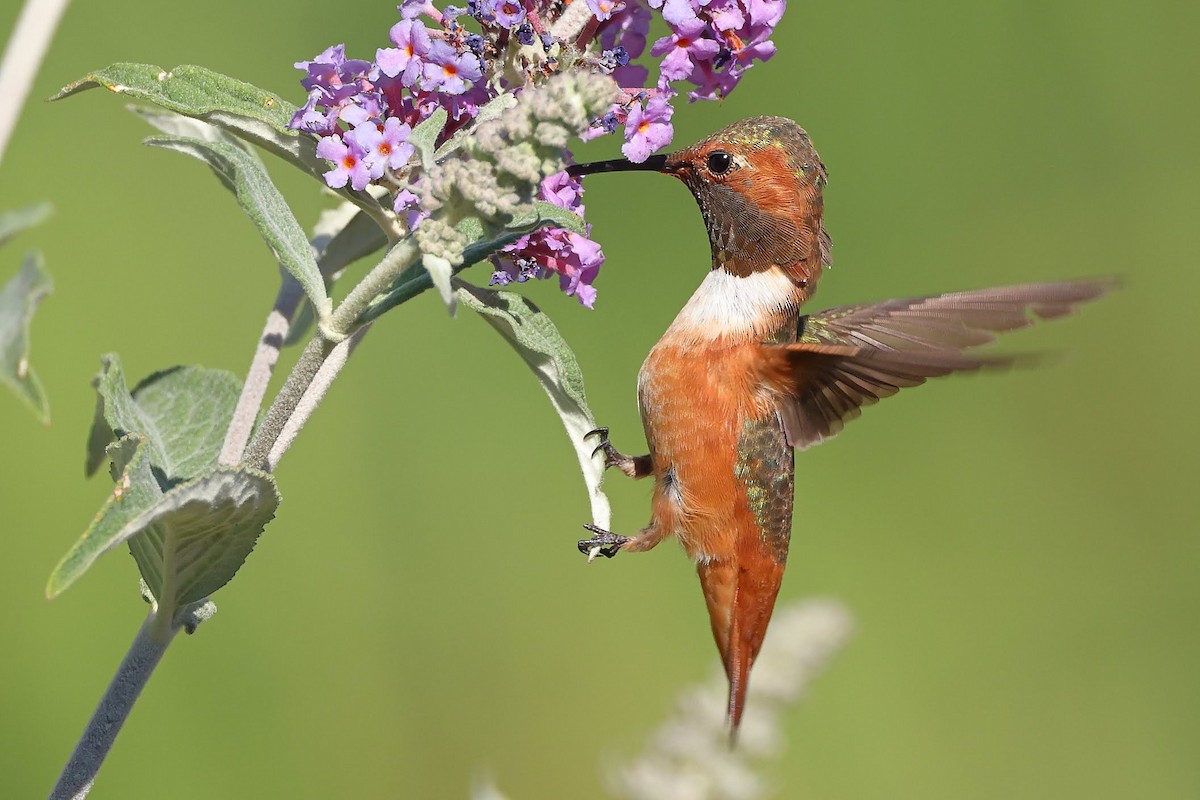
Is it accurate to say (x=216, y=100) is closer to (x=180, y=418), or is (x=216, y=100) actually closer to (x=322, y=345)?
(x=322, y=345)

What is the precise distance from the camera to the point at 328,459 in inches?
139

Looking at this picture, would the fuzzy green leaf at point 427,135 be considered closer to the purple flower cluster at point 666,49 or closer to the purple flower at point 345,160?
the purple flower at point 345,160

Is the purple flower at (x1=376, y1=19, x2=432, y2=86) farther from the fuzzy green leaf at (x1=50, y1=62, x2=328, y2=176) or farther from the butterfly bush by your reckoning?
the fuzzy green leaf at (x1=50, y1=62, x2=328, y2=176)

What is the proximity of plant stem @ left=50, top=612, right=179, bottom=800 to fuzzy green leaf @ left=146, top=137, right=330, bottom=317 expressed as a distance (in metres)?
0.42

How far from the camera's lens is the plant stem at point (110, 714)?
1263 millimetres

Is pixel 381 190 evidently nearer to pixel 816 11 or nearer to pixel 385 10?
pixel 385 10

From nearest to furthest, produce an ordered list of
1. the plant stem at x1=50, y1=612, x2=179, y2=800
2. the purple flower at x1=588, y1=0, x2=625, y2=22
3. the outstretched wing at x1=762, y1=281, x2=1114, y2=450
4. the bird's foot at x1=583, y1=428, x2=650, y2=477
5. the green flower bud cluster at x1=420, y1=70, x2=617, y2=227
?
the green flower bud cluster at x1=420, y1=70, x2=617, y2=227 → the plant stem at x1=50, y1=612, x2=179, y2=800 → the purple flower at x1=588, y1=0, x2=625, y2=22 → the outstretched wing at x1=762, y1=281, x2=1114, y2=450 → the bird's foot at x1=583, y1=428, x2=650, y2=477

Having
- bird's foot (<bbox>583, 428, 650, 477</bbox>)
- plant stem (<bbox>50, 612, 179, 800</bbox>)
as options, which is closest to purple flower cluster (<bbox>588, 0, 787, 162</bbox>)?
bird's foot (<bbox>583, 428, 650, 477</bbox>)

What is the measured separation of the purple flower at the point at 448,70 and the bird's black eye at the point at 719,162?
31.0 inches

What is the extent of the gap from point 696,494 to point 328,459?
1.69 meters

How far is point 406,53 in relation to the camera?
1.40m

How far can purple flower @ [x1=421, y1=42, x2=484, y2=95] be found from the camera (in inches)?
54.3

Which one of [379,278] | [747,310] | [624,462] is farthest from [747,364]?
[379,278]

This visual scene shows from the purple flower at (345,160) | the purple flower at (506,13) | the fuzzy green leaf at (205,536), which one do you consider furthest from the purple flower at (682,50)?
the fuzzy green leaf at (205,536)
